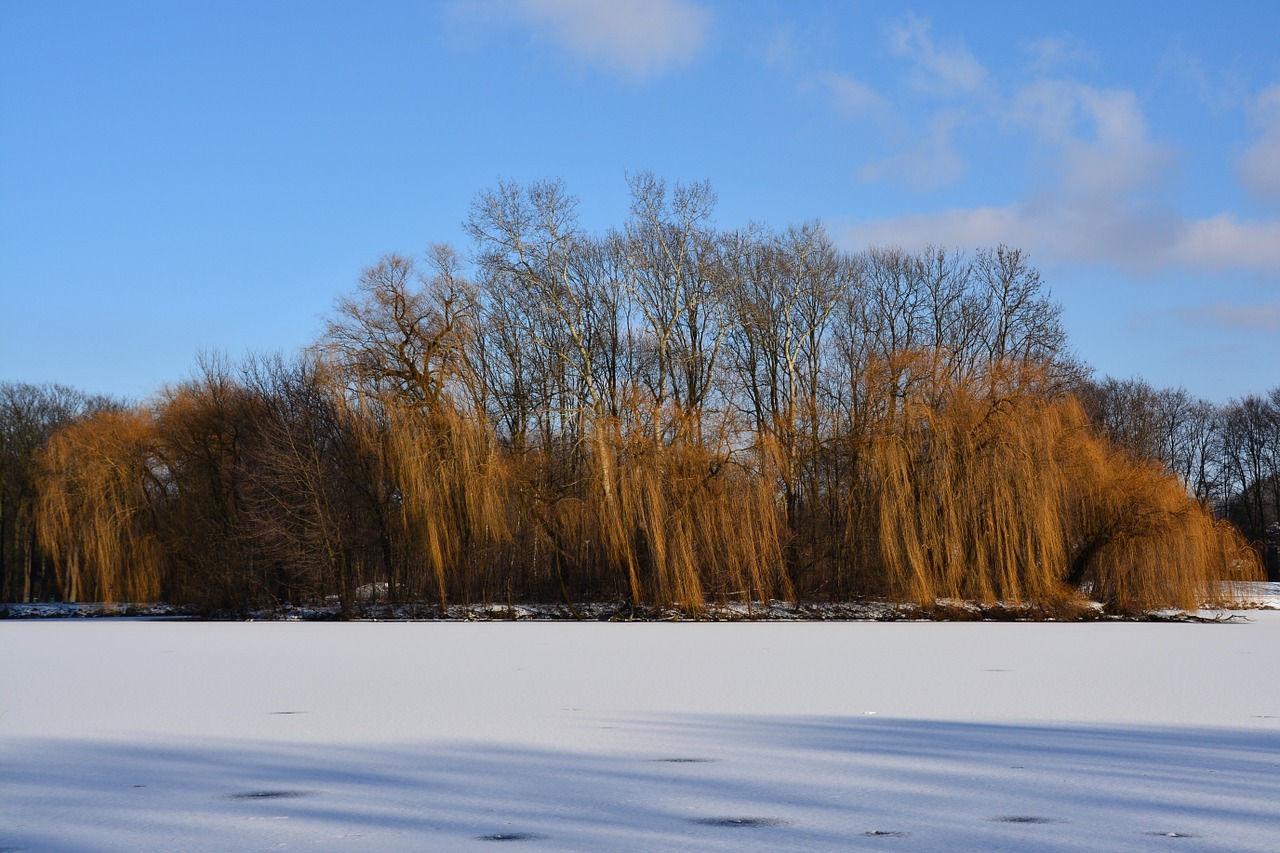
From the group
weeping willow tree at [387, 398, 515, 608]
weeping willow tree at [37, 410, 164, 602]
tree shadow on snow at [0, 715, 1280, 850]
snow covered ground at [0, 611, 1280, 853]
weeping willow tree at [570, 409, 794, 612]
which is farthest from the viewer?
weeping willow tree at [37, 410, 164, 602]

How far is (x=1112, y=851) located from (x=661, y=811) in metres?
1.92

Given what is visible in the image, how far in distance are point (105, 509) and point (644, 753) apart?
87.7ft

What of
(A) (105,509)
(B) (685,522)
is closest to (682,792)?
(B) (685,522)

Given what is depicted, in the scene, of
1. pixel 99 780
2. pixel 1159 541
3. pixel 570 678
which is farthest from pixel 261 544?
pixel 99 780

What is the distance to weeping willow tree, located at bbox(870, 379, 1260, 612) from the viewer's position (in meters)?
23.4

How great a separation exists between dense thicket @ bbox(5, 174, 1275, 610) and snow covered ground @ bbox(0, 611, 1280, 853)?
390 inches

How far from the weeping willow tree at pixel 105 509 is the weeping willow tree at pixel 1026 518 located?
61.5ft

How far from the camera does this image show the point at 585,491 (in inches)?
1020

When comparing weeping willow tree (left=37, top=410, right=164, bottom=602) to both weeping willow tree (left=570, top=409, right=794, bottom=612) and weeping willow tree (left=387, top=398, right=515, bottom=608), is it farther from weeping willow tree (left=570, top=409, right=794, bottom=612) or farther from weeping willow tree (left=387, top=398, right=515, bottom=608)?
weeping willow tree (left=570, top=409, right=794, bottom=612)

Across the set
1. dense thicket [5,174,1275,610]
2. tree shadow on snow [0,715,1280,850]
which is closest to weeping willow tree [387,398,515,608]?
dense thicket [5,174,1275,610]

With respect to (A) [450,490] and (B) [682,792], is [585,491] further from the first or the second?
(B) [682,792]

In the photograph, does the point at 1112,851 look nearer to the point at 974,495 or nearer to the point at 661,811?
the point at 661,811

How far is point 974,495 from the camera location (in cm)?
2383

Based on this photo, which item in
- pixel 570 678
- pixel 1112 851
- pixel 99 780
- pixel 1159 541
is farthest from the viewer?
pixel 1159 541
